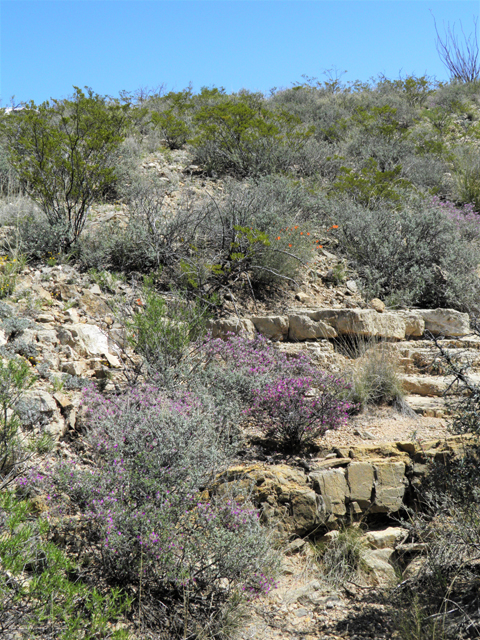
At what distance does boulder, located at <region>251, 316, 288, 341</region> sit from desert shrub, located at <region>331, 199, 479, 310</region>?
5.07 feet

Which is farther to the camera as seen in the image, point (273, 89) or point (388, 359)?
point (273, 89)

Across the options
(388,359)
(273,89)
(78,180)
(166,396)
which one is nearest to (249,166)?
(78,180)

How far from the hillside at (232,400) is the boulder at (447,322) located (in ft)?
0.08

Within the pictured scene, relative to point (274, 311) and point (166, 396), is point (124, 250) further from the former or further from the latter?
point (166, 396)

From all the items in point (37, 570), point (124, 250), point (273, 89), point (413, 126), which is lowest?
point (37, 570)

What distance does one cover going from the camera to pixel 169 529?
2.62 metres

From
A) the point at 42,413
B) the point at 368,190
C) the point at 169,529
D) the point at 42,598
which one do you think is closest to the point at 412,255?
the point at 368,190

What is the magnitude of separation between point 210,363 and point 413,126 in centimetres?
1232

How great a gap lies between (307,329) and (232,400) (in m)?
1.73

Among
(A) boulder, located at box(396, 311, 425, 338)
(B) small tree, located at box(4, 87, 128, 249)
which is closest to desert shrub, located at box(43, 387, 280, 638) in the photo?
(A) boulder, located at box(396, 311, 425, 338)

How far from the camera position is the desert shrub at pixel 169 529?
2551 mm

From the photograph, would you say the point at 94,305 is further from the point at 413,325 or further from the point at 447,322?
the point at 447,322

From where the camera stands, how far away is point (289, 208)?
7410 millimetres

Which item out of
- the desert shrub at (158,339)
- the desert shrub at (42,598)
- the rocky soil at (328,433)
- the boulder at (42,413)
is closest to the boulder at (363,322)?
the rocky soil at (328,433)
